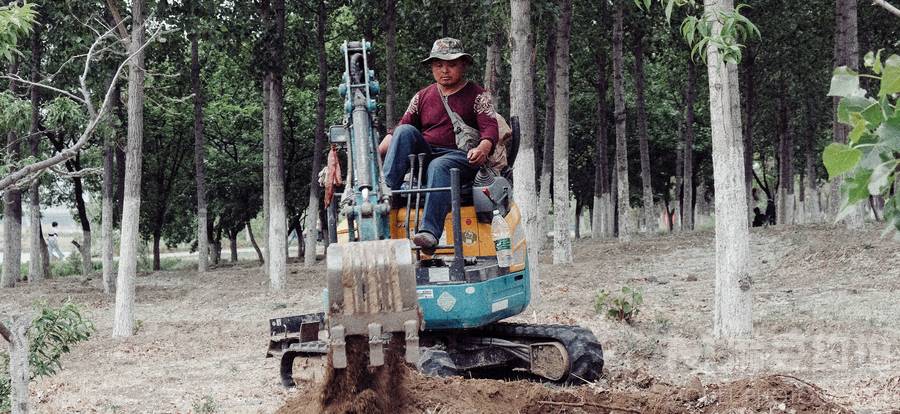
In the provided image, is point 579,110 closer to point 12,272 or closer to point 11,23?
point 12,272

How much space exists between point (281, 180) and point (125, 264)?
236 inches

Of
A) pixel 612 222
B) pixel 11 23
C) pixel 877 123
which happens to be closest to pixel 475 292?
pixel 11 23

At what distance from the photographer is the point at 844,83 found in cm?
258

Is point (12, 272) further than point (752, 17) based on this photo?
No

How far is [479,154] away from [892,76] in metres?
5.93

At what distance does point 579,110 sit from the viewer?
1559 inches

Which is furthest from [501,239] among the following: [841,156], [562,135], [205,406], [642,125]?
[642,125]

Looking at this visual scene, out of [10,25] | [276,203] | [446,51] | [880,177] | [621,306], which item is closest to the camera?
[880,177]

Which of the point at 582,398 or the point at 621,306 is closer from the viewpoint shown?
the point at 582,398

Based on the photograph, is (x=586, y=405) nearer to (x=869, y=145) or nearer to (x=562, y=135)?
(x=869, y=145)

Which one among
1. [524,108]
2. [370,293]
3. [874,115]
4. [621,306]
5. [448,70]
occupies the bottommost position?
[621,306]

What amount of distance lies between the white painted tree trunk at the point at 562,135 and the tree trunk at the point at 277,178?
589cm

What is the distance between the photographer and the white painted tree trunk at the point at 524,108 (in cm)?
1313

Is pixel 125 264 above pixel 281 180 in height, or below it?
below
